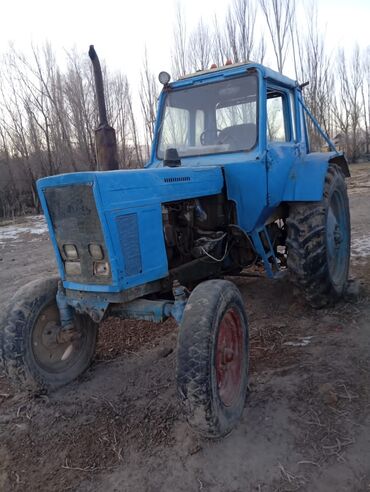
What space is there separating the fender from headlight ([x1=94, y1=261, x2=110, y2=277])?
2.11 meters

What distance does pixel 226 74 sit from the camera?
3.94m

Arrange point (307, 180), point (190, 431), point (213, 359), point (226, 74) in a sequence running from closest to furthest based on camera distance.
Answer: point (213, 359)
point (190, 431)
point (226, 74)
point (307, 180)

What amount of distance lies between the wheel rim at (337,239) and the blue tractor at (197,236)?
2 centimetres

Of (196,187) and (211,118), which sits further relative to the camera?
(211,118)

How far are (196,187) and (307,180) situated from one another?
1354 millimetres

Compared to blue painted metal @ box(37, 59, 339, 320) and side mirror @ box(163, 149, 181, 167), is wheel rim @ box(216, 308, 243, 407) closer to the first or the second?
blue painted metal @ box(37, 59, 339, 320)

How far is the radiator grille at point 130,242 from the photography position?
2750mm

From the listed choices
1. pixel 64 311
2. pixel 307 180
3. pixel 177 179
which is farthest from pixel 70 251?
pixel 307 180

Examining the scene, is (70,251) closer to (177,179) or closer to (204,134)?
(177,179)

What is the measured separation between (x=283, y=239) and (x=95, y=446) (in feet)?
10.4

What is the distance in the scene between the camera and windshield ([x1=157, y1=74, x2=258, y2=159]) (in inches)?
153

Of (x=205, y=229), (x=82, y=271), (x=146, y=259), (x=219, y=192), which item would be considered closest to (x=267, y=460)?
(x=146, y=259)

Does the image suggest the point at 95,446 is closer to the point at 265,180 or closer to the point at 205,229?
the point at 205,229

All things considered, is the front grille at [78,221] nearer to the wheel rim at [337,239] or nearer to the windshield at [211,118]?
the windshield at [211,118]
